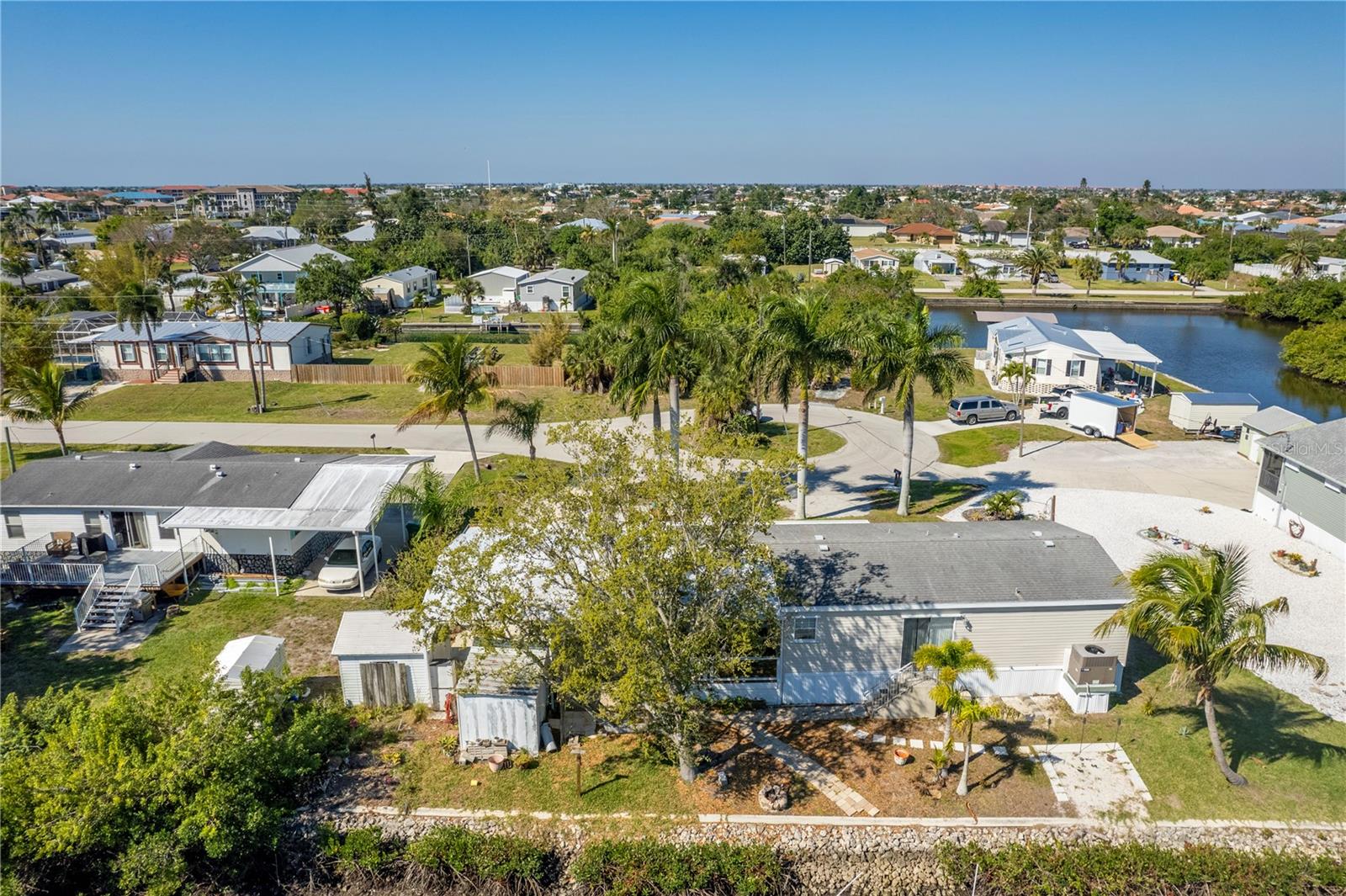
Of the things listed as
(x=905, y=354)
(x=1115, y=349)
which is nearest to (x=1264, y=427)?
(x=1115, y=349)

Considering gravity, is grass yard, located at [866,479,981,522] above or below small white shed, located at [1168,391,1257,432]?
below

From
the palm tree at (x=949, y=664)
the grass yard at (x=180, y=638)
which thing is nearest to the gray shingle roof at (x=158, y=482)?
the grass yard at (x=180, y=638)

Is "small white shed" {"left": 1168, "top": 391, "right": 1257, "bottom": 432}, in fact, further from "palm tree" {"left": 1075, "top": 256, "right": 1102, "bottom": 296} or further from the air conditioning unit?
"palm tree" {"left": 1075, "top": 256, "right": 1102, "bottom": 296}

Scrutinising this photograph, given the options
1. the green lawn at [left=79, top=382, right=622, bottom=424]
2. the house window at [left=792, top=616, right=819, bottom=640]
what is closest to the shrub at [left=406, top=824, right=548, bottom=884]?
the house window at [left=792, top=616, right=819, bottom=640]

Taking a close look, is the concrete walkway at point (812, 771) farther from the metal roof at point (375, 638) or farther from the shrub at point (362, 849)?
the metal roof at point (375, 638)

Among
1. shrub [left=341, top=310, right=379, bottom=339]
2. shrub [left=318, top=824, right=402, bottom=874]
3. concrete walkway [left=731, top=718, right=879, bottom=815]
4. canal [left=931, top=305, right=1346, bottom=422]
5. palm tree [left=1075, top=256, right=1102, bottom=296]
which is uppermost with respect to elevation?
palm tree [left=1075, top=256, right=1102, bottom=296]
